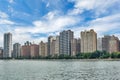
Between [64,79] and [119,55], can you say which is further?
[119,55]

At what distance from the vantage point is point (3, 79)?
37906 millimetres

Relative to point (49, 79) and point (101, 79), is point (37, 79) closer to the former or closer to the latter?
point (49, 79)

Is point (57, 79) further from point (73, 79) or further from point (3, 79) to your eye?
point (3, 79)

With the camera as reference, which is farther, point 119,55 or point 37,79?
point 119,55

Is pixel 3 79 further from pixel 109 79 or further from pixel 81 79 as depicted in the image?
pixel 109 79

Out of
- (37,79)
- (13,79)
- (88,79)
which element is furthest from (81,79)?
(13,79)

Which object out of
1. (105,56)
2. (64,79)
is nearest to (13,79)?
(64,79)

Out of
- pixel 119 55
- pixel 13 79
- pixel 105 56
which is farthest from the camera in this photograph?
pixel 105 56

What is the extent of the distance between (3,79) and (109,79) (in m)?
16.6

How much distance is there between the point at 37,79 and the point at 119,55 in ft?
497

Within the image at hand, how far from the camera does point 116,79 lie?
3759 centimetres

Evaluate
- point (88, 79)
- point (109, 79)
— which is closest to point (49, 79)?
point (88, 79)

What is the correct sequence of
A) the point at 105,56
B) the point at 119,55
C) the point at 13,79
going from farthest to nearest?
the point at 105,56 → the point at 119,55 → the point at 13,79

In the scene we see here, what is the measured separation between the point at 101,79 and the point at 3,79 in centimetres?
1540
